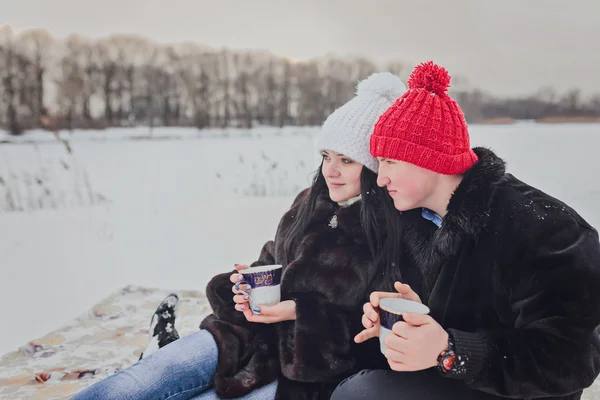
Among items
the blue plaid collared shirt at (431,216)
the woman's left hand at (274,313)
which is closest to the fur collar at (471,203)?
the blue plaid collared shirt at (431,216)

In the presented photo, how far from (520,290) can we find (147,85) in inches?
247

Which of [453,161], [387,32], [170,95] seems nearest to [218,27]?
[170,95]

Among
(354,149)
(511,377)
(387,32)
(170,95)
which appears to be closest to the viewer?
(511,377)

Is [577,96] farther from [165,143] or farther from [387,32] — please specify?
[165,143]

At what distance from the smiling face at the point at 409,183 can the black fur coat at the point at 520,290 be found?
9 centimetres

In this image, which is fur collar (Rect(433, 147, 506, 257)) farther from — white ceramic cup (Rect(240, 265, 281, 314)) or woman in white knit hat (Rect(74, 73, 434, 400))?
white ceramic cup (Rect(240, 265, 281, 314))

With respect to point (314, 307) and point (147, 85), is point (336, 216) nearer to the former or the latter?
point (314, 307)

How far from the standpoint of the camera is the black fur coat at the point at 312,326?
1.53m

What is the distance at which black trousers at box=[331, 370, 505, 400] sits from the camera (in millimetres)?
1114

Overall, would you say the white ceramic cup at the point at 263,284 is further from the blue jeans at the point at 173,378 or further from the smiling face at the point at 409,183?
the smiling face at the point at 409,183

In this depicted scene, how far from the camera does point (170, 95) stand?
6.54 meters

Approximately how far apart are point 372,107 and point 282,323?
0.79 metres

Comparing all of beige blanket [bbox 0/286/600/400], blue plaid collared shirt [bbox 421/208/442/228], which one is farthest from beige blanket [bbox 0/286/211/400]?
blue plaid collared shirt [bbox 421/208/442/228]

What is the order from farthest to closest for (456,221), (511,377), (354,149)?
1. (354,149)
2. (456,221)
3. (511,377)
